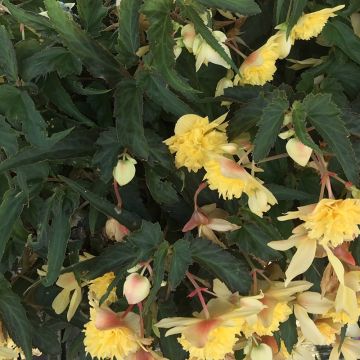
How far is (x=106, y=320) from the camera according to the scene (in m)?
0.54

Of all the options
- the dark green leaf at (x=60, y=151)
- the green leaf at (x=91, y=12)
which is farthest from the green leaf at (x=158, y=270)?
the green leaf at (x=91, y=12)

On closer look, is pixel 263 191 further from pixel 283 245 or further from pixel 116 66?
pixel 116 66

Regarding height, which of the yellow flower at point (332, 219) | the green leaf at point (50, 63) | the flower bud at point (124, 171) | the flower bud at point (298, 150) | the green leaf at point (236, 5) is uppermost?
the green leaf at point (236, 5)

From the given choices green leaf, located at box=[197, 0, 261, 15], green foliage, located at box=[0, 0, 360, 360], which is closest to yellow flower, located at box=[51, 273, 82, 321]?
green foliage, located at box=[0, 0, 360, 360]

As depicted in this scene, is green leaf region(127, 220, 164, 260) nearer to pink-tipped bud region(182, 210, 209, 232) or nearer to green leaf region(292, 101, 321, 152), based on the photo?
pink-tipped bud region(182, 210, 209, 232)

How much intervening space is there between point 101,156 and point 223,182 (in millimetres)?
120

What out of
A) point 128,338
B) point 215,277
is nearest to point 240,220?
point 215,277

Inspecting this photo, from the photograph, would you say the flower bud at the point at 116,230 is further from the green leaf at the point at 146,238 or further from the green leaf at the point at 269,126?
the green leaf at the point at 269,126

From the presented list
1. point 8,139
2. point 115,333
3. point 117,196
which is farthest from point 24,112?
point 115,333

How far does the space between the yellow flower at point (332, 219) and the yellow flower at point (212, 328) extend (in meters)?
0.10

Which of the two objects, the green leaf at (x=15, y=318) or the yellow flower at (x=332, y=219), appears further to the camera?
the green leaf at (x=15, y=318)

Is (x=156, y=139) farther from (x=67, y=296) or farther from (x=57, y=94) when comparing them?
(x=67, y=296)

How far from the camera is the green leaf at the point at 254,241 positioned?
0.55 m

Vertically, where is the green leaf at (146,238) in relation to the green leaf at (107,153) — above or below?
Result: below
